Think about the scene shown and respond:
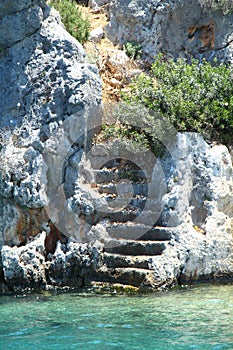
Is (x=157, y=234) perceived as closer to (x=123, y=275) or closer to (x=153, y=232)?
(x=153, y=232)

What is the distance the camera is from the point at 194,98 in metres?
13.5

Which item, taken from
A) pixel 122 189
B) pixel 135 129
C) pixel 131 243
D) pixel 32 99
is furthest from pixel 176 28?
pixel 131 243

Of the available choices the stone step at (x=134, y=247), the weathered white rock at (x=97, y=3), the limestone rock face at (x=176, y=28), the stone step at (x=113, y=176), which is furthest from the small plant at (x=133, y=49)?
the stone step at (x=134, y=247)

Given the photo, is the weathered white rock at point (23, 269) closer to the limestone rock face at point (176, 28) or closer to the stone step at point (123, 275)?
the stone step at point (123, 275)

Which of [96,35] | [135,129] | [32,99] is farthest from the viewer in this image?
[96,35]

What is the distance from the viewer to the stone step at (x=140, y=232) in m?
12.1

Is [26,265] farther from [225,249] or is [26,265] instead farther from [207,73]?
[207,73]

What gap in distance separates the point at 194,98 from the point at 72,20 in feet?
17.1

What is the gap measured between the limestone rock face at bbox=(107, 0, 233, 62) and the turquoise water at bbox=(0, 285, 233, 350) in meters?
8.15

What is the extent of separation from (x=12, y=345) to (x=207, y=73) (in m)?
8.52

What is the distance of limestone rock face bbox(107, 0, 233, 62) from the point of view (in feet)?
54.6

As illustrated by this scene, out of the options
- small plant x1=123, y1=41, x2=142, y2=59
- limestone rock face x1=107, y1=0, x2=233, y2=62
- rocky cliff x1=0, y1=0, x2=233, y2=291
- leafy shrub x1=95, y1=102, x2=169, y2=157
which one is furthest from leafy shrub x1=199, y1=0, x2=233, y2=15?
rocky cliff x1=0, y1=0, x2=233, y2=291

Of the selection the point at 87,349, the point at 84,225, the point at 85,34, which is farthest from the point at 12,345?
the point at 85,34

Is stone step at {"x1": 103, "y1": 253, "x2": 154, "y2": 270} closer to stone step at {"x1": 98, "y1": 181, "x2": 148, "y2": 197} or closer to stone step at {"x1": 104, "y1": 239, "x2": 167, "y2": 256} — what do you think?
stone step at {"x1": 104, "y1": 239, "x2": 167, "y2": 256}
